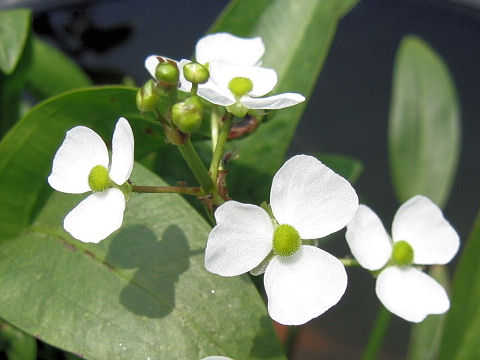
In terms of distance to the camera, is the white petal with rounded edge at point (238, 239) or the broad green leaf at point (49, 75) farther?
the broad green leaf at point (49, 75)

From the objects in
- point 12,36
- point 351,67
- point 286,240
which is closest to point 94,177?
point 286,240

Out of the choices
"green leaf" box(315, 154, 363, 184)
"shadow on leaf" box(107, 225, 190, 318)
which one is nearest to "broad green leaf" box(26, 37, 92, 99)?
"green leaf" box(315, 154, 363, 184)

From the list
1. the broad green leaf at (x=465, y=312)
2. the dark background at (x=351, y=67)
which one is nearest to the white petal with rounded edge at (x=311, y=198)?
the broad green leaf at (x=465, y=312)

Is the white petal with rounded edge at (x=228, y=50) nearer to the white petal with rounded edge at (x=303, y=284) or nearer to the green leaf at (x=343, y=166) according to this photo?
the white petal with rounded edge at (x=303, y=284)

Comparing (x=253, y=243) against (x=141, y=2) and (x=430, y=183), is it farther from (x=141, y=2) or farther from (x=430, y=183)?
(x=141, y=2)

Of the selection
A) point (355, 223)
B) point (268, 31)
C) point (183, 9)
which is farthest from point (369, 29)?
point (355, 223)
